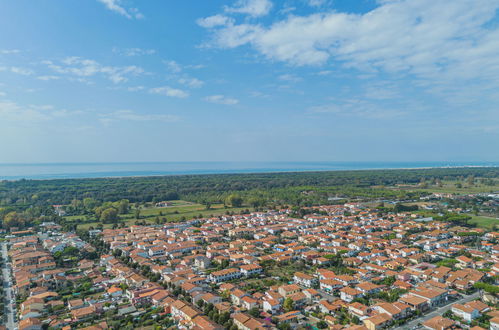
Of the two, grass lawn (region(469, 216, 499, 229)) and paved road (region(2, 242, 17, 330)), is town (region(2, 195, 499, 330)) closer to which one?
paved road (region(2, 242, 17, 330))

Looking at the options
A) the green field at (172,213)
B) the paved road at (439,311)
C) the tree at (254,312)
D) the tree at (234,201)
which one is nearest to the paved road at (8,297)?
the tree at (254,312)

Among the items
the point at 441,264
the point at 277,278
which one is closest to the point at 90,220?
the point at 277,278

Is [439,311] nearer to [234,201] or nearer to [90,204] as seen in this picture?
[234,201]

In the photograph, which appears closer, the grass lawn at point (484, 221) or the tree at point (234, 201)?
the grass lawn at point (484, 221)

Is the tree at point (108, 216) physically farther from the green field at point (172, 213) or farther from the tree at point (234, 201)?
the tree at point (234, 201)

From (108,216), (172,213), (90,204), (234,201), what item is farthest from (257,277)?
(90,204)

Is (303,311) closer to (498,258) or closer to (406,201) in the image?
(498,258)
